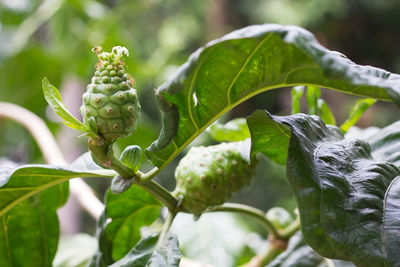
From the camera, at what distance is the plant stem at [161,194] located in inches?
18.6

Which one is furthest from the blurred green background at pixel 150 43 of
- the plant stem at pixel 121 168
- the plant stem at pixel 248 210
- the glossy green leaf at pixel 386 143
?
the plant stem at pixel 121 168

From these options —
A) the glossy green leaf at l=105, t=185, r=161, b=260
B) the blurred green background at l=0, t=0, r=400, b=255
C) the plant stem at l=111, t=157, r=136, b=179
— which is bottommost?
the blurred green background at l=0, t=0, r=400, b=255

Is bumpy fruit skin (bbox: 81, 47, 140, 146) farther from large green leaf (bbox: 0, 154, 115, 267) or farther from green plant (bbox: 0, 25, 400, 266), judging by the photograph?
large green leaf (bbox: 0, 154, 115, 267)

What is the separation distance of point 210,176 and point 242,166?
0.05m

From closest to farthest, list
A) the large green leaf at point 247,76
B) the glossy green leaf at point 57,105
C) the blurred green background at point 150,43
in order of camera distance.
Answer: the large green leaf at point 247,76 < the glossy green leaf at point 57,105 < the blurred green background at point 150,43

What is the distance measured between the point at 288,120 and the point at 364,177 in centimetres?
8

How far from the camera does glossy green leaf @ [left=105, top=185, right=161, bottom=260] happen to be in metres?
0.58

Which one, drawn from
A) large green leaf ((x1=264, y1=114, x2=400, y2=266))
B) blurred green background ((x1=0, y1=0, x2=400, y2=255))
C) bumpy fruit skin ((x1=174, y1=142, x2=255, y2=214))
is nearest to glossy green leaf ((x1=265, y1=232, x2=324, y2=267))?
bumpy fruit skin ((x1=174, y1=142, x2=255, y2=214))

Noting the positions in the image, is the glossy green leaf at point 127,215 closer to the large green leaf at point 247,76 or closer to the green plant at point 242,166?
the green plant at point 242,166

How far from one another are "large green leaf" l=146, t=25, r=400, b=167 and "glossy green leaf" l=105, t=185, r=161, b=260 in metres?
0.15

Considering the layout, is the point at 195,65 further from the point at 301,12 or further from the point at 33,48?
the point at 301,12

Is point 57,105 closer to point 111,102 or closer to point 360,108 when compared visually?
point 111,102

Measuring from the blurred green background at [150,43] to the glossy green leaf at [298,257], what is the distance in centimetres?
45

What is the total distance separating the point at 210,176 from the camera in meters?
A: 0.53
